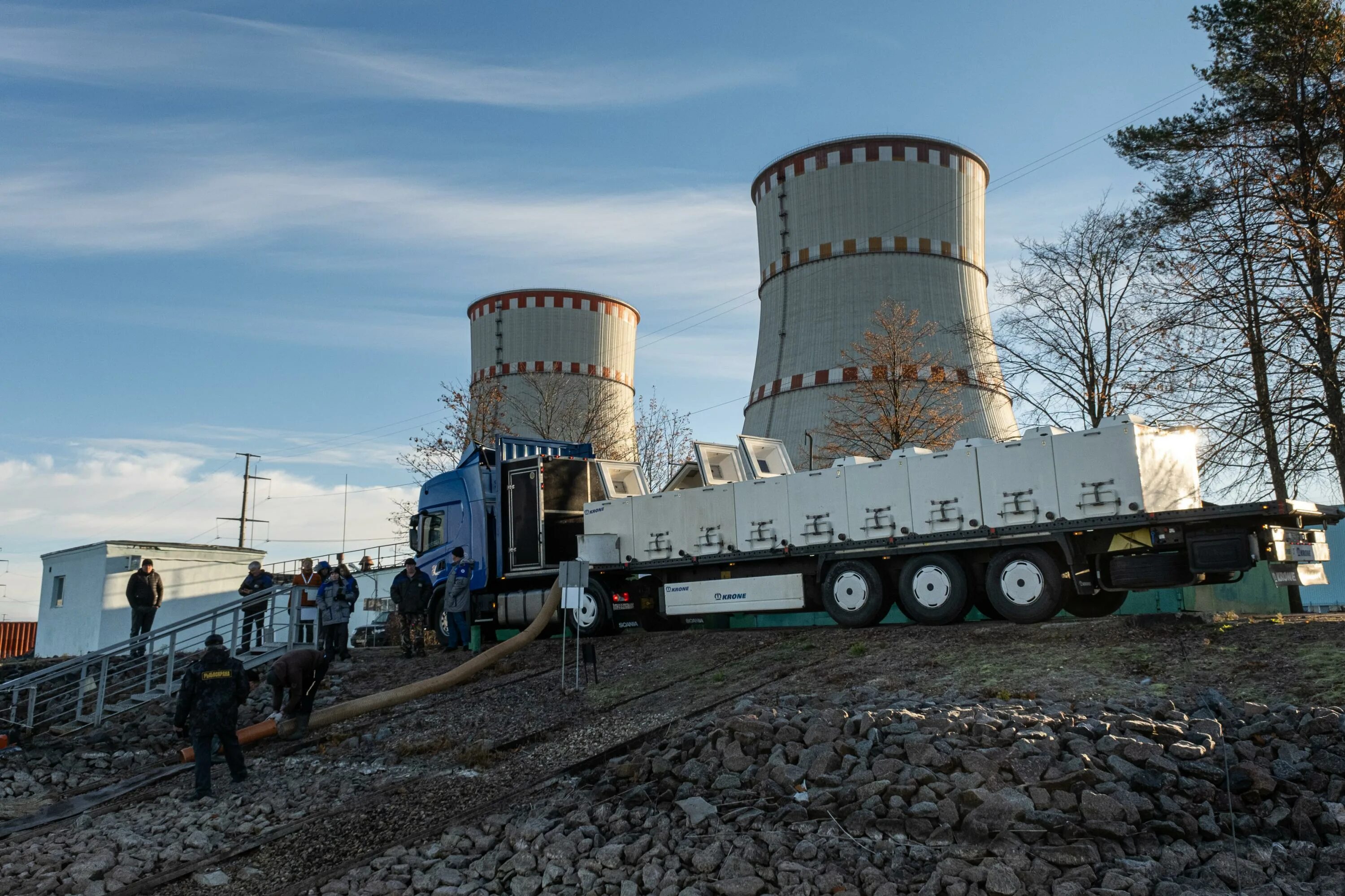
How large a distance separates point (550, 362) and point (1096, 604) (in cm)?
2569

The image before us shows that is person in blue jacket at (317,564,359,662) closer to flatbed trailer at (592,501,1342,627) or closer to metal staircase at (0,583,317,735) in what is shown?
metal staircase at (0,583,317,735)

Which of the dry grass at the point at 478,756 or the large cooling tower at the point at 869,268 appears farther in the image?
the large cooling tower at the point at 869,268

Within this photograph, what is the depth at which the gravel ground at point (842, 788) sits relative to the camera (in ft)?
22.1

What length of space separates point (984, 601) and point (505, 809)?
8.07m

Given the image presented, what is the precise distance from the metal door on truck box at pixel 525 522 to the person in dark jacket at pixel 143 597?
6.25m

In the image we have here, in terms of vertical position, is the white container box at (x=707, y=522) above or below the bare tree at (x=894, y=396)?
below

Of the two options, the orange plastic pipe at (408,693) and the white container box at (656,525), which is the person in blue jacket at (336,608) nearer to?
the orange plastic pipe at (408,693)

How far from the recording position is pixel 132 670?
2039 centimetres

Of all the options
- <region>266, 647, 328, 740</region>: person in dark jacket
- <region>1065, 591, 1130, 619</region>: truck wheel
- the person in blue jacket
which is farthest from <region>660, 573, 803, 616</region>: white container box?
<region>266, 647, 328, 740</region>: person in dark jacket

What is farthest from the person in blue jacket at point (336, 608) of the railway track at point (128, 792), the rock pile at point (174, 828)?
the rock pile at point (174, 828)

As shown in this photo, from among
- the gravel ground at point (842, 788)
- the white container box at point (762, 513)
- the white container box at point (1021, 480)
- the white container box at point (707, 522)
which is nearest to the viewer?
the gravel ground at point (842, 788)

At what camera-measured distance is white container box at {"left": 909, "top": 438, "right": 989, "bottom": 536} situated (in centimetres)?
1351

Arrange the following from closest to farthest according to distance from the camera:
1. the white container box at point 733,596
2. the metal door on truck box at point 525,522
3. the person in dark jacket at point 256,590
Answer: the white container box at point 733,596, the person in dark jacket at point 256,590, the metal door on truck box at point 525,522

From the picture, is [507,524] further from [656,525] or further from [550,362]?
[550,362]
